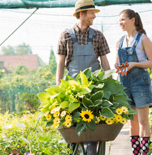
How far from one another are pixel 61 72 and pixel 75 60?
0.58 feet

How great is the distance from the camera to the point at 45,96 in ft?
4.91

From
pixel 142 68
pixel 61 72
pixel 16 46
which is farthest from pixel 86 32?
pixel 16 46

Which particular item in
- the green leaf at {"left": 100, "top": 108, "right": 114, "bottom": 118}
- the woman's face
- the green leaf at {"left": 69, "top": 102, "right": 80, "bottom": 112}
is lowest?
the green leaf at {"left": 100, "top": 108, "right": 114, "bottom": 118}

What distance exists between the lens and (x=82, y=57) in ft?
6.70

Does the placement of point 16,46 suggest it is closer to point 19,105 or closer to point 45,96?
point 19,105

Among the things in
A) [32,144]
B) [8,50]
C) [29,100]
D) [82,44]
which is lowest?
[32,144]

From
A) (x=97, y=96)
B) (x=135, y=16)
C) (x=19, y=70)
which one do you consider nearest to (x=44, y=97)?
(x=97, y=96)

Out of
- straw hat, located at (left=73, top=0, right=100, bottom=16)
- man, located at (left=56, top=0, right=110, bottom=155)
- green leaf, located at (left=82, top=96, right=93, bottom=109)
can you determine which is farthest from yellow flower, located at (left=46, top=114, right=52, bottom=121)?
straw hat, located at (left=73, top=0, right=100, bottom=16)

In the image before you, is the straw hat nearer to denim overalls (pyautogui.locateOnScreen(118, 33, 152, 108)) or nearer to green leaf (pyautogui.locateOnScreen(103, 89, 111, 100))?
denim overalls (pyautogui.locateOnScreen(118, 33, 152, 108))

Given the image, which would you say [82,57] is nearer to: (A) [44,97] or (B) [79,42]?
(B) [79,42]

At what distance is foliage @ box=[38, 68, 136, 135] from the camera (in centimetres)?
138

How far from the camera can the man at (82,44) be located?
2035 mm

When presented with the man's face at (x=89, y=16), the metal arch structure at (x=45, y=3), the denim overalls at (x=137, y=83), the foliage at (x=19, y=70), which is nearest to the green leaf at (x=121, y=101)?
the denim overalls at (x=137, y=83)

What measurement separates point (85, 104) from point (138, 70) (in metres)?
0.90
